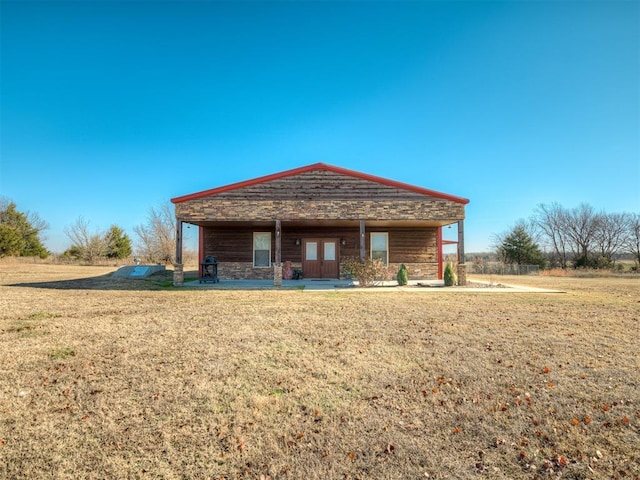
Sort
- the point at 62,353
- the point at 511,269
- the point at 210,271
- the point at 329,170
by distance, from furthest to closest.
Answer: the point at 511,269
the point at 210,271
the point at 329,170
the point at 62,353

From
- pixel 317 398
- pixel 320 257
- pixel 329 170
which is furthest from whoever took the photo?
pixel 320 257

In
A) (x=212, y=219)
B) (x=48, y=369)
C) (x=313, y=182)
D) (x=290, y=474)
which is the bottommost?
(x=290, y=474)

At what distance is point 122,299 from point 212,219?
16.7 ft

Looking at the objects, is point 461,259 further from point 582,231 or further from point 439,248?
point 582,231

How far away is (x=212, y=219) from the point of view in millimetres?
14266

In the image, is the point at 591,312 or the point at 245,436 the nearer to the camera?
the point at 245,436

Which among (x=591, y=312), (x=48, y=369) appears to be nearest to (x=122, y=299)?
(x=48, y=369)

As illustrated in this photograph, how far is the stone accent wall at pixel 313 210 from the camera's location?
47.0 feet

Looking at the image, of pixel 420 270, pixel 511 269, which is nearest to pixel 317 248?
pixel 420 270

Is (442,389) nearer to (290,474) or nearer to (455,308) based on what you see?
(290,474)

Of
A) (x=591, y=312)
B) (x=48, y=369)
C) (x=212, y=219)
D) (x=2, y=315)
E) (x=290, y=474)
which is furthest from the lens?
(x=212, y=219)

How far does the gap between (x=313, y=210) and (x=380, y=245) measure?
499 cm

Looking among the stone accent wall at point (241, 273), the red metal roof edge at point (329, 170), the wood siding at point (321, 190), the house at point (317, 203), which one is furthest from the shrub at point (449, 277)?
the stone accent wall at point (241, 273)

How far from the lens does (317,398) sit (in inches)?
150
